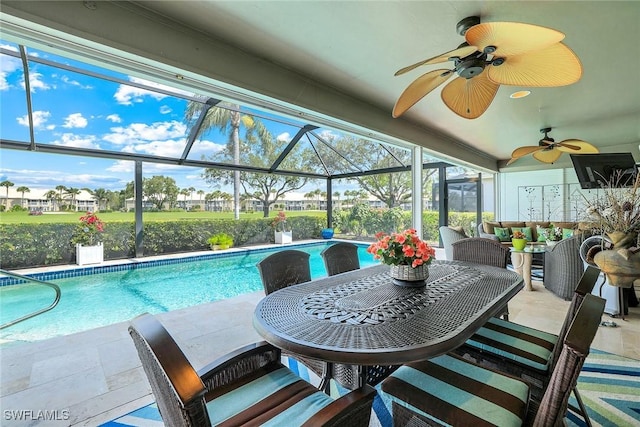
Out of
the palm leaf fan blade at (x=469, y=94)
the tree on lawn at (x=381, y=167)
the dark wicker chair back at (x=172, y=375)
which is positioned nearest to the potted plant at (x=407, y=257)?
the palm leaf fan blade at (x=469, y=94)

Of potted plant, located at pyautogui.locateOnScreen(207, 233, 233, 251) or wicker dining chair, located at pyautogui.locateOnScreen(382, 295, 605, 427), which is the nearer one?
wicker dining chair, located at pyautogui.locateOnScreen(382, 295, 605, 427)

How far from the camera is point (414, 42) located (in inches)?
97.5

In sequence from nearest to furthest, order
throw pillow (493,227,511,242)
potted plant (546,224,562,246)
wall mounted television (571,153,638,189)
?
wall mounted television (571,153,638,189) → potted plant (546,224,562,246) → throw pillow (493,227,511,242)

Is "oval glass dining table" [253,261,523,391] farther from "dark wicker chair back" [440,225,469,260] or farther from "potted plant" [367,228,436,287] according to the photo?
"dark wicker chair back" [440,225,469,260]

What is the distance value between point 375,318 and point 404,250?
55 centimetres

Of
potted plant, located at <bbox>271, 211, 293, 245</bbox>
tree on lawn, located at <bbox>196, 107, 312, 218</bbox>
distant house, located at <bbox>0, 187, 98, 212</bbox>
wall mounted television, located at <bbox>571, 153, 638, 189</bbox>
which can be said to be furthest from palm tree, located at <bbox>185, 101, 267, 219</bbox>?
wall mounted television, located at <bbox>571, 153, 638, 189</bbox>

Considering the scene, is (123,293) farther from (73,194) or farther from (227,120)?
(227,120)

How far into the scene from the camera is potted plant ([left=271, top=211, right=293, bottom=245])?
941 cm

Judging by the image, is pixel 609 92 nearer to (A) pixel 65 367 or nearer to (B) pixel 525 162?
(B) pixel 525 162

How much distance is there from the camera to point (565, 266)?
12.4 ft

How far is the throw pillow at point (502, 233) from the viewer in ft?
22.3

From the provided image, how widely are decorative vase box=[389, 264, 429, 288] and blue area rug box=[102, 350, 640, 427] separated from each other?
2.54 ft

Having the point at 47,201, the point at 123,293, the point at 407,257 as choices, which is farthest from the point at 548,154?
the point at 47,201

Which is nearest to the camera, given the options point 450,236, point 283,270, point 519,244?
point 283,270
